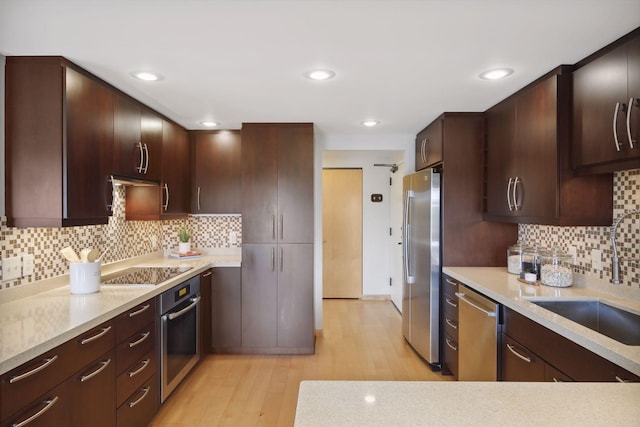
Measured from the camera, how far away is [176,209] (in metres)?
3.55

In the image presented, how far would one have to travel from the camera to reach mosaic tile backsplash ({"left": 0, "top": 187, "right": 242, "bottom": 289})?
2.09 m

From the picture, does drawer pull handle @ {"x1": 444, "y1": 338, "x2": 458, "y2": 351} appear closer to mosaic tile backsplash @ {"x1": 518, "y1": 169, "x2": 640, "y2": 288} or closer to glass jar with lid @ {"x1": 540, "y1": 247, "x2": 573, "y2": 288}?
glass jar with lid @ {"x1": 540, "y1": 247, "x2": 573, "y2": 288}

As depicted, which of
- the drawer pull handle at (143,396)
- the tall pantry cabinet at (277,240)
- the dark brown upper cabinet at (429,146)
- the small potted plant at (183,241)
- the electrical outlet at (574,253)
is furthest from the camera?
the small potted plant at (183,241)

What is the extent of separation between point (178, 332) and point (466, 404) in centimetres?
240

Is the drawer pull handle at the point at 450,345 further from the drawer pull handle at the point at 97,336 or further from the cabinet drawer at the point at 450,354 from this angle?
the drawer pull handle at the point at 97,336

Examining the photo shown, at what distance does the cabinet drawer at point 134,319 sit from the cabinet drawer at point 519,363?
2200 mm

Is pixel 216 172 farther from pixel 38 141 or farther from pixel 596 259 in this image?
pixel 596 259

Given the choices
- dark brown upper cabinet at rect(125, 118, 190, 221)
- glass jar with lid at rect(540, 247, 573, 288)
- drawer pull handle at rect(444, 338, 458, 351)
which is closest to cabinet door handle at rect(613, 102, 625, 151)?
glass jar with lid at rect(540, 247, 573, 288)

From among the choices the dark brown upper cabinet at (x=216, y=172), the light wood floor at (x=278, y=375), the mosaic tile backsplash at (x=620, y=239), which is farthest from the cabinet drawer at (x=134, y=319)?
the mosaic tile backsplash at (x=620, y=239)

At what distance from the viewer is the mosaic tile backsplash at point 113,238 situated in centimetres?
209

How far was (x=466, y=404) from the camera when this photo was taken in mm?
918

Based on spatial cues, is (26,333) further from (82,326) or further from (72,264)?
(72,264)

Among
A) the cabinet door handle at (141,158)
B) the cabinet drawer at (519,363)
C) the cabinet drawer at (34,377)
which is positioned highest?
the cabinet door handle at (141,158)

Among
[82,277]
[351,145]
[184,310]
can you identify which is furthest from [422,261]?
[82,277]
